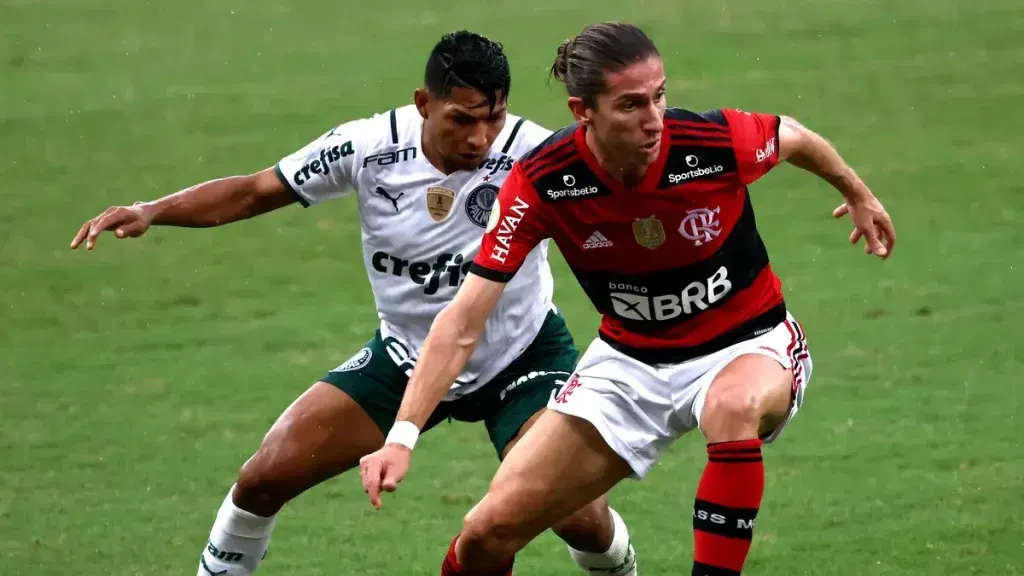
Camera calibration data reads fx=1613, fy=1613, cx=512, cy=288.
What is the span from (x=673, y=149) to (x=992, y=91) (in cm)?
935

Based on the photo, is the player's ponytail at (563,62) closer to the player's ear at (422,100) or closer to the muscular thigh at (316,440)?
the player's ear at (422,100)

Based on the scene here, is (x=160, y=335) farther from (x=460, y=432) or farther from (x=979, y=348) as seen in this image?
(x=979, y=348)

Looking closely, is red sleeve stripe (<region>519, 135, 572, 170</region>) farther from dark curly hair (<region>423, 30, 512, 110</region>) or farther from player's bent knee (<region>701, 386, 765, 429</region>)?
player's bent knee (<region>701, 386, 765, 429</region>)

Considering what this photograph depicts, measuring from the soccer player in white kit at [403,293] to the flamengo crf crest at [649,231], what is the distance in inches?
35.0

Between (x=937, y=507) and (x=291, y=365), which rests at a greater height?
(x=937, y=507)

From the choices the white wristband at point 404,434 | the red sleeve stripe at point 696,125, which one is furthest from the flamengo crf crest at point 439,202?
the white wristband at point 404,434

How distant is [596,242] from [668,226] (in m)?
0.24

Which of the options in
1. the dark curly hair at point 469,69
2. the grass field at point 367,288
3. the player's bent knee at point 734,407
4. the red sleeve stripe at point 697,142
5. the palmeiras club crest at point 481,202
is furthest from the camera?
the grass field at point 367,288

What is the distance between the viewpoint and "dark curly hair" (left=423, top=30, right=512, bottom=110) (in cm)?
544

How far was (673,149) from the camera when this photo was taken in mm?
4777

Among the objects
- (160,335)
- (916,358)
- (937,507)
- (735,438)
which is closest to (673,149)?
(735,438)

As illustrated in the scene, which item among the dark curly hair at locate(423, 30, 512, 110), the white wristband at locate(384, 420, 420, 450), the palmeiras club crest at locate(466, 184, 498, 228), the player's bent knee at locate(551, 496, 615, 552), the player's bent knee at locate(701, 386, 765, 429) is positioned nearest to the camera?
the white wristband at locate(384, 420, 420, 450)

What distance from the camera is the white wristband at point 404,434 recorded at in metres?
4.44

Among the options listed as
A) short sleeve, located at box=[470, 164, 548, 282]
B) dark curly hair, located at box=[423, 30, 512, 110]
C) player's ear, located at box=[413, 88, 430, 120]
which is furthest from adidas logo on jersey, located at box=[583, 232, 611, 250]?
player's ear, located at box=[413, 88, 430, 120]
